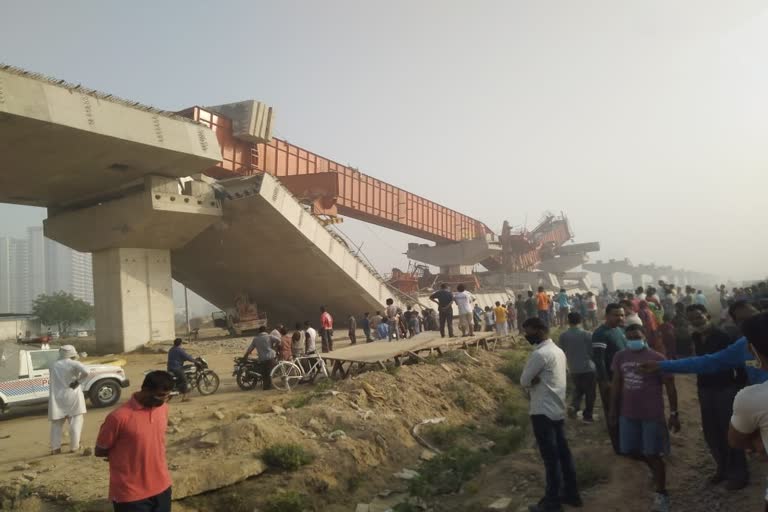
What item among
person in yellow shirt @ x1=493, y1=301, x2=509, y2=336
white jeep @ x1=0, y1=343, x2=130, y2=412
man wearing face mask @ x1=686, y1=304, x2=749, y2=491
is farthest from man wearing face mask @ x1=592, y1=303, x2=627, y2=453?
white jeep @ x1=0, y1=343, x2=130, y2=412

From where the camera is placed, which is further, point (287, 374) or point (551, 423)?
point (287, 374)

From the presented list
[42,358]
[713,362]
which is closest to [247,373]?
[42,358]

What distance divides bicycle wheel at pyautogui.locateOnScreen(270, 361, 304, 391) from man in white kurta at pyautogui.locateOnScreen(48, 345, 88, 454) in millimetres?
3859

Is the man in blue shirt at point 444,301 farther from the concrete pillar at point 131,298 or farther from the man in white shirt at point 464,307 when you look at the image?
the concrete pillar at point 131,298

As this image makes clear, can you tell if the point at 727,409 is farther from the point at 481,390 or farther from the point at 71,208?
the point at 71,208

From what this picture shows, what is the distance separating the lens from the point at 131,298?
16.8 meters

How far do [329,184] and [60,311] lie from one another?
4147 cm

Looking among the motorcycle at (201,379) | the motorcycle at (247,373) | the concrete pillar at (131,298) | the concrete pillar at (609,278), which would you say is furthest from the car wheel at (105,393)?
the concrete pillar at (609,278)

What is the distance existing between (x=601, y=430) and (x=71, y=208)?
18.7m

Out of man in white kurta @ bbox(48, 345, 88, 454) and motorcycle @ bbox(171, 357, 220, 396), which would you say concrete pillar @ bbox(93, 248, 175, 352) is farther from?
man in white kurta @ bbox(48, 345, 88, 454)

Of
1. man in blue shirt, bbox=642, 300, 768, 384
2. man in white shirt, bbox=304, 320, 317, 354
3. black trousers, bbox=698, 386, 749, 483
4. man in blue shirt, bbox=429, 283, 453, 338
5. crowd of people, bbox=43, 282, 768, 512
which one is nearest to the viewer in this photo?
crowd of people, bbox=43, 282, 768, 512

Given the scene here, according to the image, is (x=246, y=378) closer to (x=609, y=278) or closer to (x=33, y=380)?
(x=33, y=380)

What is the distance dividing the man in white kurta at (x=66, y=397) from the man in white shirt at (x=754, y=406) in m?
6.90

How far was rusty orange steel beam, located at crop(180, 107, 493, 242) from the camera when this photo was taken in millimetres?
17703
